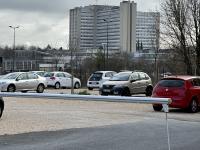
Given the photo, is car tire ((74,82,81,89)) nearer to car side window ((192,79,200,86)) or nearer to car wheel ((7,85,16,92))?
car wheel ((7,85,16,92))

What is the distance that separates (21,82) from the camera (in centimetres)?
3344

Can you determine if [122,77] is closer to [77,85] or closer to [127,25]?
[77,85]

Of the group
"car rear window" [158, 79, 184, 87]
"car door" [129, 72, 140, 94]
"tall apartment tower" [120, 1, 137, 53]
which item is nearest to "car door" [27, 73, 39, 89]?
"car door" [129, 72, 140, 94]

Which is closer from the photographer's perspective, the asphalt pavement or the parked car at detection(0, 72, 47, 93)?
the asphalt pavement

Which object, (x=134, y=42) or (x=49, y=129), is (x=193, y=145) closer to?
(x=49, y=129)

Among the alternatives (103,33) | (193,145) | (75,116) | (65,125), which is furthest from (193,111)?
(103,33)

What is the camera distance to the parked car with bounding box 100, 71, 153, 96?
28.6 metres

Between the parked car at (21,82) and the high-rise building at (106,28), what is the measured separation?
53750 millimetres

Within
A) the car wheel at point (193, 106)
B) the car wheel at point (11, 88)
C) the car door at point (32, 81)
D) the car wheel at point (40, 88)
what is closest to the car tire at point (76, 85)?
the car wheel at point (40, 88)

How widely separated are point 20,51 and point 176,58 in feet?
269

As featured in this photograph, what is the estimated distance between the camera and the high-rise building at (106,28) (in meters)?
91.9

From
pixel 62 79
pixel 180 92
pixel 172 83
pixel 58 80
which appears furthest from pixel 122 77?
pixel 62 79

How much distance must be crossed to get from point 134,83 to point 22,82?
26.6 ft

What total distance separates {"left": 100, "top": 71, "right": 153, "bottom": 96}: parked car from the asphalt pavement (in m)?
14.9
